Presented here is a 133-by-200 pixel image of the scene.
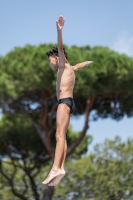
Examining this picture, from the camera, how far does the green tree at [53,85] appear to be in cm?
1744

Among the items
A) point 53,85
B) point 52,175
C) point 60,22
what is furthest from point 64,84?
point 53,85

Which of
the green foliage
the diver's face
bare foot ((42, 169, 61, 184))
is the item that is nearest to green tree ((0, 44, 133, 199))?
the green foliage

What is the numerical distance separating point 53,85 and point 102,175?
30.7ft

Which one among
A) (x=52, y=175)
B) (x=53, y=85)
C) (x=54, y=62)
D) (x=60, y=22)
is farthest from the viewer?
(x=53, y=85)

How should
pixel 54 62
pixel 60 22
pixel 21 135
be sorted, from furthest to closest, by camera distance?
pixel 21 135 → pixel 54 62 → pixel 60 22

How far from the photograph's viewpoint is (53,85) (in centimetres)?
1788

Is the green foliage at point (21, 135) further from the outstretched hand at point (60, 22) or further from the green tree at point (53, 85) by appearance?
the outstretched hand at point (60, 22)

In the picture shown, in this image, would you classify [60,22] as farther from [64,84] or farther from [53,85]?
[53,85]

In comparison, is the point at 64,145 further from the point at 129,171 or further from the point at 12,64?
the point at 129,171

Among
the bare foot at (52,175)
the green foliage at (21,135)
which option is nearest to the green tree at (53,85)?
the green foliage at (21,135)

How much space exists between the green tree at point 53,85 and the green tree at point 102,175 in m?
4.18

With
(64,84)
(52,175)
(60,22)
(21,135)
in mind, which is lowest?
(21,135)

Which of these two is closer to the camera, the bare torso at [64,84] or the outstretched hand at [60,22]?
the outstretched hand at [60,22]

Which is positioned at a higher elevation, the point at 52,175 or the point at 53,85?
Result: the point at 52,175
